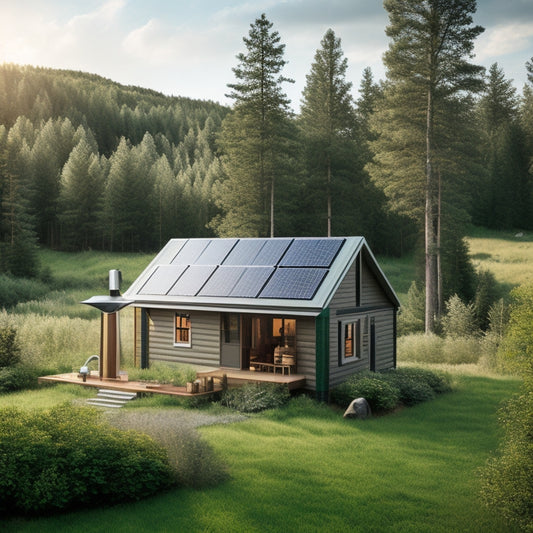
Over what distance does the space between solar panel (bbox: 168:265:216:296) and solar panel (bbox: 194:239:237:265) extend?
29 cm

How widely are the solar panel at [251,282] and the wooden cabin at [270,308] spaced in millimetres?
35

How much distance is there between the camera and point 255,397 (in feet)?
53.8

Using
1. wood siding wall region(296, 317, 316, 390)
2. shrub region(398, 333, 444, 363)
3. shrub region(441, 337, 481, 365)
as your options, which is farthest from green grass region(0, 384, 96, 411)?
shrub region(441, 337, 481, 365)

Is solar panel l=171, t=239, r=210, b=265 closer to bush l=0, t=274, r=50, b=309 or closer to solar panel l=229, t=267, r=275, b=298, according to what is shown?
solar panel l=229, t=267, r=275, b=298

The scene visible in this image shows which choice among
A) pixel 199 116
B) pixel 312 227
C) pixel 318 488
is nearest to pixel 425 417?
pixel 318 488

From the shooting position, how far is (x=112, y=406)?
1677 cm

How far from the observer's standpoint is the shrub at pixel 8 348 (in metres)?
19.8

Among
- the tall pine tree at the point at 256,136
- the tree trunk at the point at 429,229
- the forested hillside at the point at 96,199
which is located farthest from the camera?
the forested hillside at the point at 96,199

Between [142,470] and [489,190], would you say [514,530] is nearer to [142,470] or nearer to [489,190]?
[142,470]

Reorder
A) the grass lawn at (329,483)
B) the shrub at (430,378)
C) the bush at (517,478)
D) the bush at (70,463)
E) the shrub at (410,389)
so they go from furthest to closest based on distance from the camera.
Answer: the shrub at (430,378)
the shrub at (410,389)
the bush at (70,463)
the grass lawn at (329,483)
the bush at (517,478)

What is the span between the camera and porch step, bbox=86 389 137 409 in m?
16.9

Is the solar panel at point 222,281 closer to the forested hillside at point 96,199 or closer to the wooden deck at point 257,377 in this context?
the wooden deck at point 257,377

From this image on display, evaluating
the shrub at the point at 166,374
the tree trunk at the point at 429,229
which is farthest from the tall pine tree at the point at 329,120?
the shrub at the point at 166,374

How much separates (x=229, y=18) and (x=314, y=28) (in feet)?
59.8
